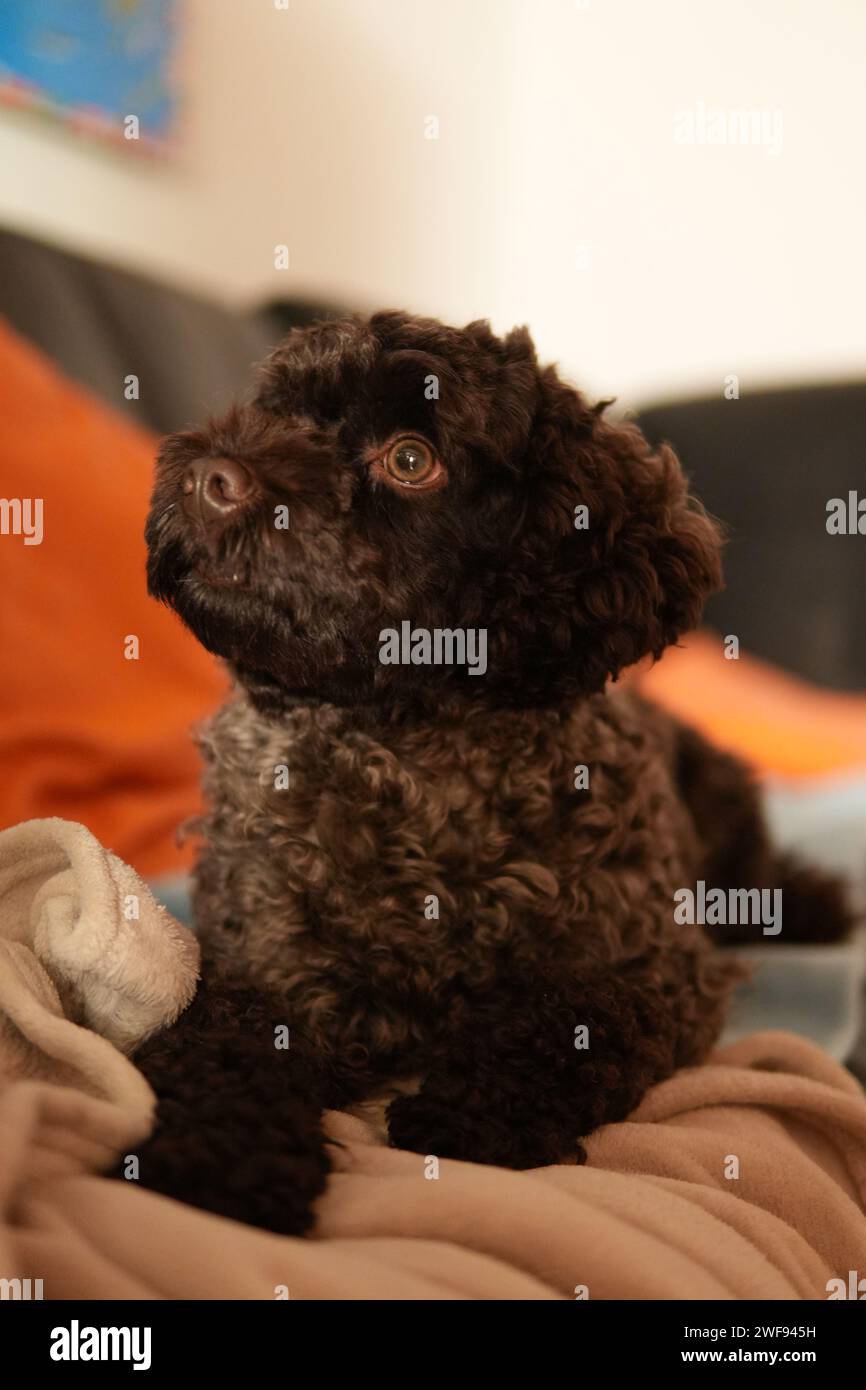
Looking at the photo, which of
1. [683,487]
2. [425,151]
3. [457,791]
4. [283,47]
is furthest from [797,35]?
[457,791]

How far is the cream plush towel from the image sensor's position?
3.25 ft

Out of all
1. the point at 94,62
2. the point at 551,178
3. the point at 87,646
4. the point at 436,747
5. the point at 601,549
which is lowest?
the point at 436,747

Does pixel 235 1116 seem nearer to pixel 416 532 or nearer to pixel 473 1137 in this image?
pixel 473 1137

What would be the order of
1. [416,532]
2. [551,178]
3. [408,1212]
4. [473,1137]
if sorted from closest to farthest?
[408,1212]
[473,1137]
[416,532]
[551,178]

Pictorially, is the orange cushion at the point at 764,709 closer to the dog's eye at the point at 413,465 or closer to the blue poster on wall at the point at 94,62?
the dog's eye at the point at 413,465

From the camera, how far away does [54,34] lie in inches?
105

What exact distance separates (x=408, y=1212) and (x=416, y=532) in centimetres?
74

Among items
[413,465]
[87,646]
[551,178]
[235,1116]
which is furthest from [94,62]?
[235,1116]

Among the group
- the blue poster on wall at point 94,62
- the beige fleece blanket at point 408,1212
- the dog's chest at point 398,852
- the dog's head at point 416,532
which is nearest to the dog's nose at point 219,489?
the dog's head at point 416,532

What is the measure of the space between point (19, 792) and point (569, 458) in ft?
4.07

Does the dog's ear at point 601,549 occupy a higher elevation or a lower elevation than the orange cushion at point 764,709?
lower

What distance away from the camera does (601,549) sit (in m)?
1.35

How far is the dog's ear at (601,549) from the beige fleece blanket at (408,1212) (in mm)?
551

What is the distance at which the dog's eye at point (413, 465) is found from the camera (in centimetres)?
131
